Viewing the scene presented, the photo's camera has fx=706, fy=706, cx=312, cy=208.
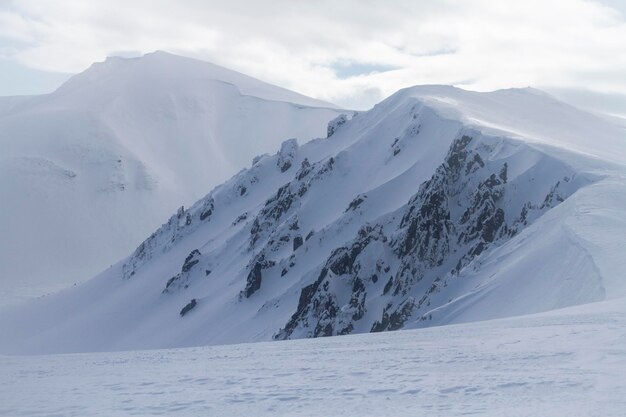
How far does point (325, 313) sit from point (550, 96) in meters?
38.4

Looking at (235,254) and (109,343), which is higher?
(235,254)

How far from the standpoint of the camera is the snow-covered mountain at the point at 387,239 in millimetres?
24453

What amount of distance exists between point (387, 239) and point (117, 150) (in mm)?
93112

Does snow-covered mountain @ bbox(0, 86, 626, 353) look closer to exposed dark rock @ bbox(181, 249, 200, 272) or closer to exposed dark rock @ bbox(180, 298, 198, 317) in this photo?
exposed dark rock @ bbox(181, 249, 200, 272)

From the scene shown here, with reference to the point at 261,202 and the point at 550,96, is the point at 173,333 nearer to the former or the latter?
the point at 261,202

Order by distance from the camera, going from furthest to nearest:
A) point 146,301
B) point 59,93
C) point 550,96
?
point 59,93, point 550,96, point 146,301

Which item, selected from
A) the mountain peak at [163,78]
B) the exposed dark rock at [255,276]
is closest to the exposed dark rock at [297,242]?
the exposed dark rock at [255,276]

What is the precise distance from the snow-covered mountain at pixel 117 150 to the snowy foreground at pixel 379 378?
227 feet

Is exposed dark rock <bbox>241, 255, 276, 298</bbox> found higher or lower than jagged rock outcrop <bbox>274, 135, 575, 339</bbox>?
lower

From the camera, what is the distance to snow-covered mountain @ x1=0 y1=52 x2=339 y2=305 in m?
98.6

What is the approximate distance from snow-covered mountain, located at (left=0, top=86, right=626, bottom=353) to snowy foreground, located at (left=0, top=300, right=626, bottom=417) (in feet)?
20.5

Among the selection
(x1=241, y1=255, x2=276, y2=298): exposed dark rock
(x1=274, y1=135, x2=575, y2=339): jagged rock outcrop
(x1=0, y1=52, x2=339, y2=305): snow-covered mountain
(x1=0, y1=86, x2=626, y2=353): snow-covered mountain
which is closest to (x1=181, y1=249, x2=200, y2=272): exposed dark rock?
(x1=0, y1=86, x2=626, y2=353): snow-covered mountain

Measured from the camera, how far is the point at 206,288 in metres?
49.6

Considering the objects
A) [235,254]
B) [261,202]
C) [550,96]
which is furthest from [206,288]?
[550,96]
